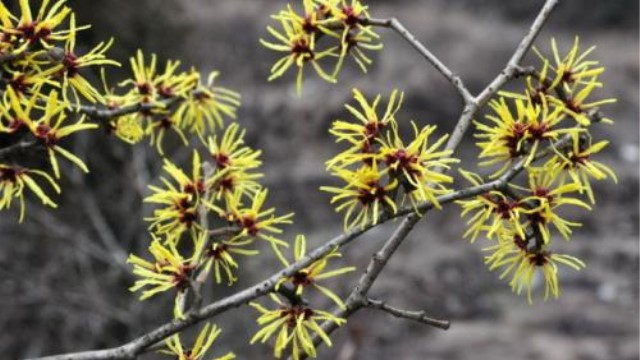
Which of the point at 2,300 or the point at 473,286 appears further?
the point at 473,286

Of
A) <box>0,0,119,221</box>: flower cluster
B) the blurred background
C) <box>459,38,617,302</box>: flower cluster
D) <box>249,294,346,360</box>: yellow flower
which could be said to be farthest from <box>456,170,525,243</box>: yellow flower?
the blurred background

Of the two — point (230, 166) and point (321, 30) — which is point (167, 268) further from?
point (321, 30)

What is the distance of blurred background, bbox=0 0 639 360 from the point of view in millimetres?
3725

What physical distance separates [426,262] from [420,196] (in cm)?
434

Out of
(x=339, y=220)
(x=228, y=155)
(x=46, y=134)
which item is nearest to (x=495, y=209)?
(x=228, y=155)

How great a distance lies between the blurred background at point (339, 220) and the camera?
3.72m

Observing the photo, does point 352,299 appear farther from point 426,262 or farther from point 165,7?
point 426,262

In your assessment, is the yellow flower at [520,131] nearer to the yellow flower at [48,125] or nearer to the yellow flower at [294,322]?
the yellow flower at [294,322]

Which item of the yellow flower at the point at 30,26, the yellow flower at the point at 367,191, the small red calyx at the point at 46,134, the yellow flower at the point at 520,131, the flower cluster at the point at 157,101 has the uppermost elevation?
the flower cluster at the point at 157,101

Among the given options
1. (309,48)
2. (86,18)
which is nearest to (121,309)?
(86,18)

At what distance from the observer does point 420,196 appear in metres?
0.67

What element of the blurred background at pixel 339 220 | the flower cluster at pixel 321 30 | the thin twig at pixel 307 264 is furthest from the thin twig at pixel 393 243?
the blurred background at pixel 339 220

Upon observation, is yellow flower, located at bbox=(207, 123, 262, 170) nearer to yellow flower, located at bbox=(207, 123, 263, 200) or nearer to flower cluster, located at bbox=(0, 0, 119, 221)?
yellow flower, located at bbox=(207, 123, 263, 200)

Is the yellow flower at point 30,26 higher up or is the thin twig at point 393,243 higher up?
the yellow flower at point 30,26
